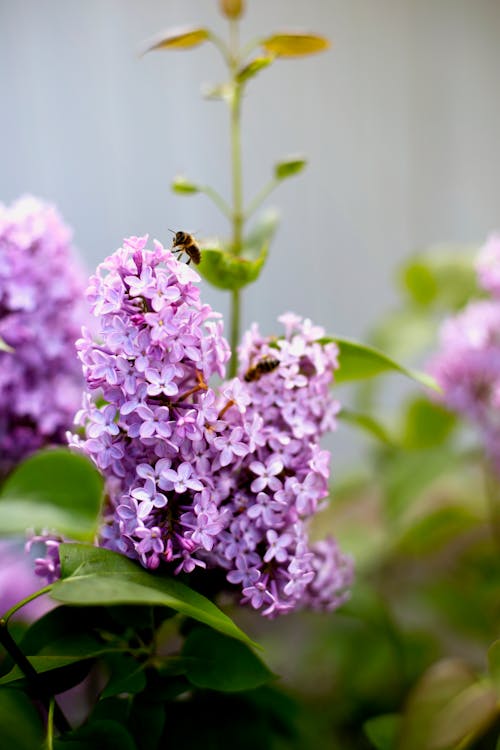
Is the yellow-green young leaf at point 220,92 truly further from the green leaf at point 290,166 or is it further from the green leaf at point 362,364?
the green leaf at point 362,364

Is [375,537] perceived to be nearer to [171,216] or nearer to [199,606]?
[199,606]

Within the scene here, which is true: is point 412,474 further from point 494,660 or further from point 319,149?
point 319,149

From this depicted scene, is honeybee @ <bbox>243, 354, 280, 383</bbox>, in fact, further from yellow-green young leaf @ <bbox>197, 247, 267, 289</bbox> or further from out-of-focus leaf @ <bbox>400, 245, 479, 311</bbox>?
out-of-focus leaf @ <bbox>400, 245, 479, 311</bbox>

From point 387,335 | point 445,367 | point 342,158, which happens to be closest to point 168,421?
point 445,367

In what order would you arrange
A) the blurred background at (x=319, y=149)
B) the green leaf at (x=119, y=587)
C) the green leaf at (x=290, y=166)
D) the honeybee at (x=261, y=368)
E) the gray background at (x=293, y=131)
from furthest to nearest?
the gray background at (x=293, y=131), the blurred background at (x=319, y=149), the green leaf at (x=290, y=166), the honeybee at (x=261, y=368), the green leaf at (x=119, y=587)

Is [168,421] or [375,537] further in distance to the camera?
[375,537]

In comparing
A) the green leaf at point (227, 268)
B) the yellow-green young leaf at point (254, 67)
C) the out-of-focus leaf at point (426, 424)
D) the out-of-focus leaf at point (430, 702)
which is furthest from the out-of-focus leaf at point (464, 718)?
the out-of-focus leaf at point (426, 424)
